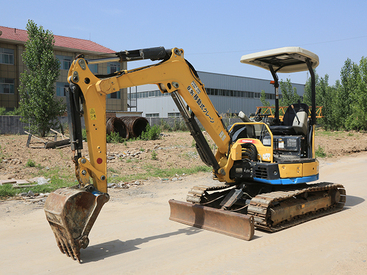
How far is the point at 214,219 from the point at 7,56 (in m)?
34.0

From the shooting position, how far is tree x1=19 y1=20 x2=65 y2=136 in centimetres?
2109

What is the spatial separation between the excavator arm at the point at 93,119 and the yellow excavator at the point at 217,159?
0.02m

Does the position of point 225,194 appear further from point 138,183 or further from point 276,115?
point 138,183

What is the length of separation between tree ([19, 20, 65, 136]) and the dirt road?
13.3 meters

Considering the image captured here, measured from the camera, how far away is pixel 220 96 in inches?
1984

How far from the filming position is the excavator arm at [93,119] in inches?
208

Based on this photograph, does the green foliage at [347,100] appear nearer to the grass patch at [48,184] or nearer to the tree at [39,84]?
the tree at [39,84]

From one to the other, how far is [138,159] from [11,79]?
25.2 metres

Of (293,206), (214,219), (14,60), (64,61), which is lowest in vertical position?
(214,219)

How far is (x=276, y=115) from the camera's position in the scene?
9445 millimetres

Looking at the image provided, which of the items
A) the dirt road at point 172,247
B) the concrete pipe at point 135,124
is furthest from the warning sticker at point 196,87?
the concrete pipe at point 135,124

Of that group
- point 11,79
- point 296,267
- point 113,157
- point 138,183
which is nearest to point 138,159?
point 113,157

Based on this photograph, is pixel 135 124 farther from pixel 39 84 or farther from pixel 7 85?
pixel 7 85

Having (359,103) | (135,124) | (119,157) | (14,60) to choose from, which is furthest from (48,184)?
(359,103)
